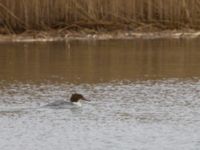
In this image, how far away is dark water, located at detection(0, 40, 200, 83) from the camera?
1855cm

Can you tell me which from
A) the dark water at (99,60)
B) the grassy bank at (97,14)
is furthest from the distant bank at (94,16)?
the dark water at (99,60)

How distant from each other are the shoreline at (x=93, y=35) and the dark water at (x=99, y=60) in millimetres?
721

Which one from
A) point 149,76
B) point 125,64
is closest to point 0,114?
point 149,76

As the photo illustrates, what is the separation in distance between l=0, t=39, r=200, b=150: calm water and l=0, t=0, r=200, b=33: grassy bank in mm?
1311

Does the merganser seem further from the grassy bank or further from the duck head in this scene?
the grassy bank

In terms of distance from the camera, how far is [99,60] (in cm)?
2097

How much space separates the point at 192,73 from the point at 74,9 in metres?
7.68

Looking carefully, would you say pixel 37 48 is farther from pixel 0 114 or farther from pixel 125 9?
pixel 0 114

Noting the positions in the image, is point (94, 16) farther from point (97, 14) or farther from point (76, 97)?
point (76, 97)

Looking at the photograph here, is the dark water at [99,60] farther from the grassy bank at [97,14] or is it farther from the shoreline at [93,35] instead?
the grassy bank at [97,14]

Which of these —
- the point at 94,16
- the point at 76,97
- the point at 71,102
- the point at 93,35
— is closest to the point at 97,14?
the point at 94,16

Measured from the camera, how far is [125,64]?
20219 millimetres

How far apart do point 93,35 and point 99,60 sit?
15.1 feet

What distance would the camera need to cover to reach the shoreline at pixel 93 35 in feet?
82.1
